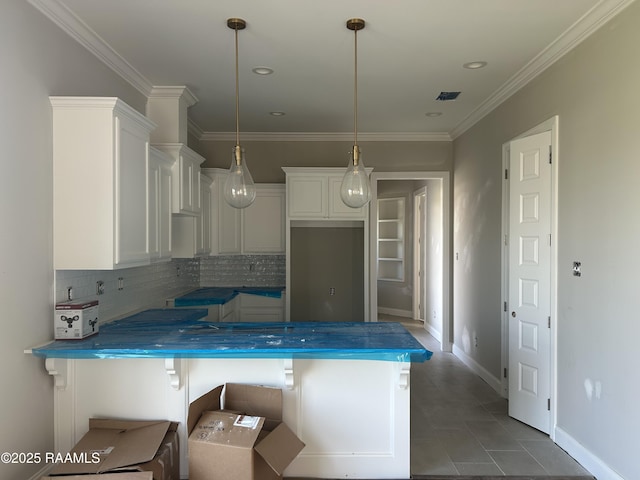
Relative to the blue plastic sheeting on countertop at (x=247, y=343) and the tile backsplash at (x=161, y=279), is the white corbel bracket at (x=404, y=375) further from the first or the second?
the tile backsplash at (x=161, y=279)

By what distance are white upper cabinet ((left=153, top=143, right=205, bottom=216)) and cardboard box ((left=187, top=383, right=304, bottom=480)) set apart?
6.26 feet

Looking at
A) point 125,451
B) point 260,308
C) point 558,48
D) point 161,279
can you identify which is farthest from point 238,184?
point 260,308

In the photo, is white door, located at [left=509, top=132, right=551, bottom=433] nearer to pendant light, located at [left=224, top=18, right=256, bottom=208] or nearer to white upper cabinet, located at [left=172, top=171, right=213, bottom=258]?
pendant light, located at [left=224, top=18, right=256, bottom=208]

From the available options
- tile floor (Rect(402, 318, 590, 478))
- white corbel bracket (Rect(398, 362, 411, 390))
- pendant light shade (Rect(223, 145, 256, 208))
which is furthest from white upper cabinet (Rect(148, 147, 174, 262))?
tile floor (Rect(402, 318, 590, 478))

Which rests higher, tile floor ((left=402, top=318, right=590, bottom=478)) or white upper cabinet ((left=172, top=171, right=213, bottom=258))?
white upper cabinet ((left=172, top=171, right=213, bottom=258))

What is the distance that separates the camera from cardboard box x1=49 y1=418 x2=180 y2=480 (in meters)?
2.16

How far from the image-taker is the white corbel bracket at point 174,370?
2.49 m

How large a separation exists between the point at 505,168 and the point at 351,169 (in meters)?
2.10

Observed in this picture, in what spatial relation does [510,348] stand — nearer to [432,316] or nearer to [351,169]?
[351,169]

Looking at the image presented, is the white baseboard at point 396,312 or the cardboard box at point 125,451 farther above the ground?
the cardboard box at point 125,451

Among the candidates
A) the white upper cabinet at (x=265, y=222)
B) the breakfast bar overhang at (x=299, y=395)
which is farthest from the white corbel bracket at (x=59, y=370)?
the white upper cabinet at (x=265, y=222)

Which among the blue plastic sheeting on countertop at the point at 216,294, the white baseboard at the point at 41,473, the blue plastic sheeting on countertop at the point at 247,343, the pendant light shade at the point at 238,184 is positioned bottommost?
the white baseboard at the point at 41,473

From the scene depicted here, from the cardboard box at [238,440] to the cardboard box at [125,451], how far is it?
8.2 inches

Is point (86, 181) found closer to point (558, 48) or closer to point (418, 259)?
point (558, 48)
